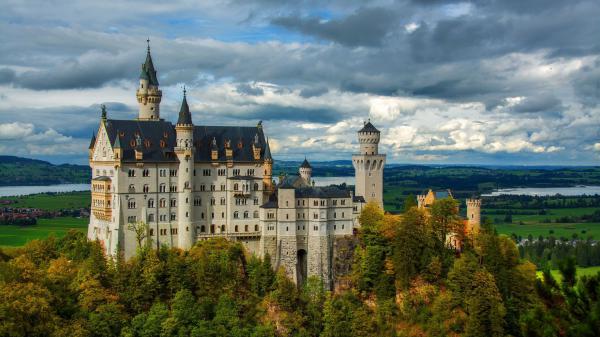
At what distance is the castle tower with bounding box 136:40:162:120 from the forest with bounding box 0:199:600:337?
20.0 meters

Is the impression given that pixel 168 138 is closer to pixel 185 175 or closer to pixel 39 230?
pixel 185 175

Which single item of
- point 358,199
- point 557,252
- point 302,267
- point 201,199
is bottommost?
point 557,252

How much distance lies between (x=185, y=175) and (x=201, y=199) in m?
4.34

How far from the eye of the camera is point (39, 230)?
15175 cm

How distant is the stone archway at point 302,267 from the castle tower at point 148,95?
2846 cm

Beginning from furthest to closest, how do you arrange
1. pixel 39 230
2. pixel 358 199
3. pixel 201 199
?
pixel 39 230 < pixel 358 199 < pixel 201 199

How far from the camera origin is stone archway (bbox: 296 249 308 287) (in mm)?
91312

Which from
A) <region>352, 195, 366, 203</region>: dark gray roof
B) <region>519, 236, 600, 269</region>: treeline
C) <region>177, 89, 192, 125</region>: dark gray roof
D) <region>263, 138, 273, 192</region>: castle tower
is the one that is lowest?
<region>519, 236, 600, 269</region>: treeline

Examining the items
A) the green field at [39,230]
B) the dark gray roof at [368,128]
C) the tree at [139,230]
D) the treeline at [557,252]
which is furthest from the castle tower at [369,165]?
the green field at [39,230]

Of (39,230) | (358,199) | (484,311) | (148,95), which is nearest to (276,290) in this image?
(358,199)

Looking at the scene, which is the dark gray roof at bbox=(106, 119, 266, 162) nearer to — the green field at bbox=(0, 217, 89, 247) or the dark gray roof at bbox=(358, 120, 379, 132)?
the dark gray roof at bbox=(358, 120, 379, 132)

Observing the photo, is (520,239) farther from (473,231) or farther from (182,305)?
(182,305)

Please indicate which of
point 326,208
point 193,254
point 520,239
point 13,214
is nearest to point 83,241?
point 193,254

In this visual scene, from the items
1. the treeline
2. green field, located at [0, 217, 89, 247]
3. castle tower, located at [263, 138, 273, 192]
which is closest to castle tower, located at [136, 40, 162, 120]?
castle tower, located at [263, 138, 273, 192]
